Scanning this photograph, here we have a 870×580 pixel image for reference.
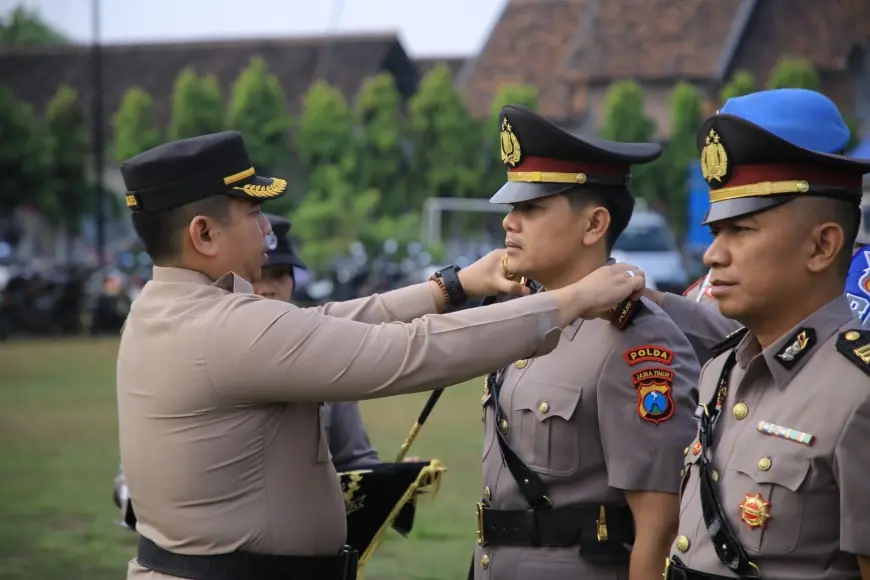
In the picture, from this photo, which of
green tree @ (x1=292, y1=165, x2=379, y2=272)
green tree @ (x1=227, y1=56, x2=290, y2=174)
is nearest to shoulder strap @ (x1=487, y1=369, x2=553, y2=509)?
green tree @ (x1=292, y1=165, x2=379, y2=272)

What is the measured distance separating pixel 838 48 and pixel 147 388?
632 centimetres

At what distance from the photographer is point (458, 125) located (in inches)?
1347

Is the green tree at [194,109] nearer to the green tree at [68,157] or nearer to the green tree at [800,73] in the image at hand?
the green tree at [68,157]

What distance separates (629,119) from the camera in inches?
1199

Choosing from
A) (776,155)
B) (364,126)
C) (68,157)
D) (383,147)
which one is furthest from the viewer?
(68,157)

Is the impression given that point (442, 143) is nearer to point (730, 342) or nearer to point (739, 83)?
point (739, 83)

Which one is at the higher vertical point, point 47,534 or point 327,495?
point 327,495

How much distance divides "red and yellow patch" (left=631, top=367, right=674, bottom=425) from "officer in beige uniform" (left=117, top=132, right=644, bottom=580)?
0.23m

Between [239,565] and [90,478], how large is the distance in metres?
7.28

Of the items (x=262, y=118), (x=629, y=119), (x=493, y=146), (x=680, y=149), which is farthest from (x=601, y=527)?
(x=262, y=118)

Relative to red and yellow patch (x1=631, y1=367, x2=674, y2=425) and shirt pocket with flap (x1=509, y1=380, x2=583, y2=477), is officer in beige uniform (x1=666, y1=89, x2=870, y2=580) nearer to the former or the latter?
red and yellow patch (x1=631, y1=367, x2=674, y2=425)

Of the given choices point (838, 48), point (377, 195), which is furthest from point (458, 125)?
point (838, 48)

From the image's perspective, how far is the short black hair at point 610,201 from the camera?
338 cm

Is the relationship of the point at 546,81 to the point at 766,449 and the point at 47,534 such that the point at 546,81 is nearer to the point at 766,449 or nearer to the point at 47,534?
the point at 47,534
